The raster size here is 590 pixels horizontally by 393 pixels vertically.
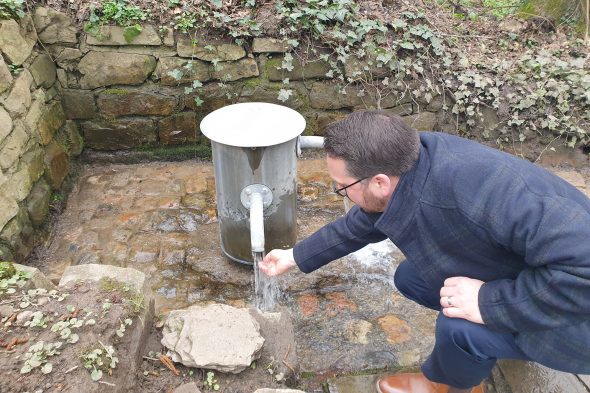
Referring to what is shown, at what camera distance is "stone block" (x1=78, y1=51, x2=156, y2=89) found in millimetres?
3807

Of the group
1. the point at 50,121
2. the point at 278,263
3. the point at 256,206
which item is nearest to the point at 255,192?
the point at 256,206

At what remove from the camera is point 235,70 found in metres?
3.97

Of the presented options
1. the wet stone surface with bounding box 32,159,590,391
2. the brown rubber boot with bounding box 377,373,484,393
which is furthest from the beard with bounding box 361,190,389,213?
the wet stone surface with bounding box 32,159,590,391

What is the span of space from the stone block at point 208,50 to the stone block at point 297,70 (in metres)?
0.27

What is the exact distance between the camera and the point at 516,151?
4426 millimetres

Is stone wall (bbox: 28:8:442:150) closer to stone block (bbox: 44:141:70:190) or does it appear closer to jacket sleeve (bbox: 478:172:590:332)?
stone block (bbox: 44:141:70:190)

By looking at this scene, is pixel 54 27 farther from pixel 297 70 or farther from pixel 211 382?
pixel 211 382

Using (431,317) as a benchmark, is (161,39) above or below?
above

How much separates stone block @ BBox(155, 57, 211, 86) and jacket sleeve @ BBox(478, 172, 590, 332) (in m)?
3.02

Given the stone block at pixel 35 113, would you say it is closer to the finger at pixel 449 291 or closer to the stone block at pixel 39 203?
the stone block at pixel 39 203

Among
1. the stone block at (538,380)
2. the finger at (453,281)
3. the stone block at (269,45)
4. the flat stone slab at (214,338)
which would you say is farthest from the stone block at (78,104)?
the stone block at (538,380)

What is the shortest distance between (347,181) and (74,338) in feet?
3.99

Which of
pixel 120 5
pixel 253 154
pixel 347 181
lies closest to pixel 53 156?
pixel 120 5

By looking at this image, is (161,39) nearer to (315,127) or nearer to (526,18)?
(315,127)
